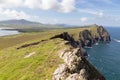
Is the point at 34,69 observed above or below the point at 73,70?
below

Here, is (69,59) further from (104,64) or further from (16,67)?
(104,64)

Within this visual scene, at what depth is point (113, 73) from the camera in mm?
147250

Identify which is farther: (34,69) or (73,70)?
(34,69)

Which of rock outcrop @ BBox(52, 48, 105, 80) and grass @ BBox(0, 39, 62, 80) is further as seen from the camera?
grass @ BBox(0, 39, 62, 80)

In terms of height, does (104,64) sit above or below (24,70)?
below

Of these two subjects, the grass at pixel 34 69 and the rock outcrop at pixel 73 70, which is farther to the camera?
the grass at pixel 34 69

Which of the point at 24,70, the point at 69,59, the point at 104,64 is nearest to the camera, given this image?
the point at 69,59

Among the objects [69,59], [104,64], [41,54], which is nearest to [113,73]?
[104,64]

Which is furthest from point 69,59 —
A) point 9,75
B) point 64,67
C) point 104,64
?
point 104,64

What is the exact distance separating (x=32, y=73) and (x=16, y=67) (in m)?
10.6

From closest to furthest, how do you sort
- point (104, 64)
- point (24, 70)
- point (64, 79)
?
point (64, 79) < point (24, 70) < point (104, 64)

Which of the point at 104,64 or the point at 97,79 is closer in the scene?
the point at 97,79

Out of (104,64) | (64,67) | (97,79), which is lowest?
(104,64)

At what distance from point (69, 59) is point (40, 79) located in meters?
9.55
